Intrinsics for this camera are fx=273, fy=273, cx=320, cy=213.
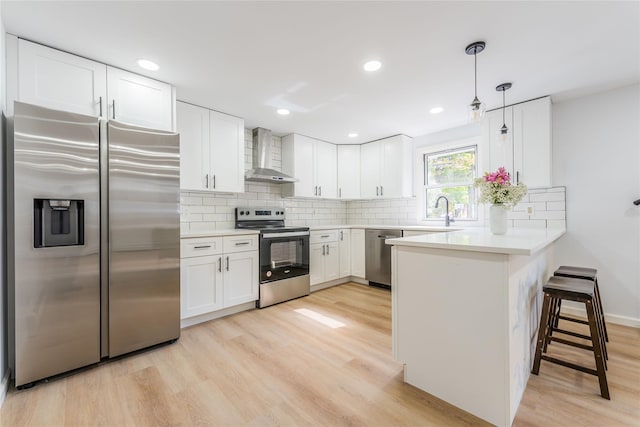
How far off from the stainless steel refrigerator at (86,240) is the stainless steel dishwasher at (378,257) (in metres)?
2.69

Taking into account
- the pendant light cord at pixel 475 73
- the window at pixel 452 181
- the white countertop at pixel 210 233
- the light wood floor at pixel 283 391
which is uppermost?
the pendant light cord at pixel 475 73

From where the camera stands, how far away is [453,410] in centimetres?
154

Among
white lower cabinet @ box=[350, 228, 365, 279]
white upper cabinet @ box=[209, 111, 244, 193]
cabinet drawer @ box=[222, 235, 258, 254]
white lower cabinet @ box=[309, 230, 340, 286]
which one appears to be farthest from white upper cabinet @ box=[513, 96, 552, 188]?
white upper cabinet @ box=[209, 111, 244, 193]

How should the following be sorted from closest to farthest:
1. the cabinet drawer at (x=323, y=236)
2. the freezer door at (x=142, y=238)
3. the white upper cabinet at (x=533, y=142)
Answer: the freezer door at (x=142, y=238)
the white upper cabinet at (x=533, y=142)
the cabinet drawer at (x=323, y=236)

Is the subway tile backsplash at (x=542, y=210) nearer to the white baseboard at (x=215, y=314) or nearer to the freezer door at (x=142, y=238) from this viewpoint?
the white baseboard at (x=215, y=314)

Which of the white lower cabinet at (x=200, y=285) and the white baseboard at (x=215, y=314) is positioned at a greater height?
the white lower cabinet at (x=200, y=285)

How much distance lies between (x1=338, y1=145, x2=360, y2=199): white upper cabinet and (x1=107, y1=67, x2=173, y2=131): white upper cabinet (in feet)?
9.08

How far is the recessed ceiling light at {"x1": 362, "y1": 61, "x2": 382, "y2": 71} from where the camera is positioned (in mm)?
2191

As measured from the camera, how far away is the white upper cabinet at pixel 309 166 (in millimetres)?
4078

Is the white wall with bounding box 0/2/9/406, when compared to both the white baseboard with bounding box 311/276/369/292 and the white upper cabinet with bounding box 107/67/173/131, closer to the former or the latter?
the white upper cabinet with bounding box 107/67/173/131

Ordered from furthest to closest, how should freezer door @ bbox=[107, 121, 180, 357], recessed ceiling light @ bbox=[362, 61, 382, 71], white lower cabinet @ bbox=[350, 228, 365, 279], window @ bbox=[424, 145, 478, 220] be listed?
white lower cabinet @ bbox=[350, 228, 365, 279] < window @ bbox=[424, 145, 478, 220] < recessed ceiling light @ bbox=[362, 61, 382, 71] < freezer door @ bbox=[107, 121, 180, 357]

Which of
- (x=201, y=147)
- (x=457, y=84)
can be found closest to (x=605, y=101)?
(x=457, y=84)

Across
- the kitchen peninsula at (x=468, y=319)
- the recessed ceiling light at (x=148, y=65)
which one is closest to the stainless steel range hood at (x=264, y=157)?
the recessed ceiling light at (x=148, y=65)

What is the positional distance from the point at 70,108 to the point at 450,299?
116 inches
